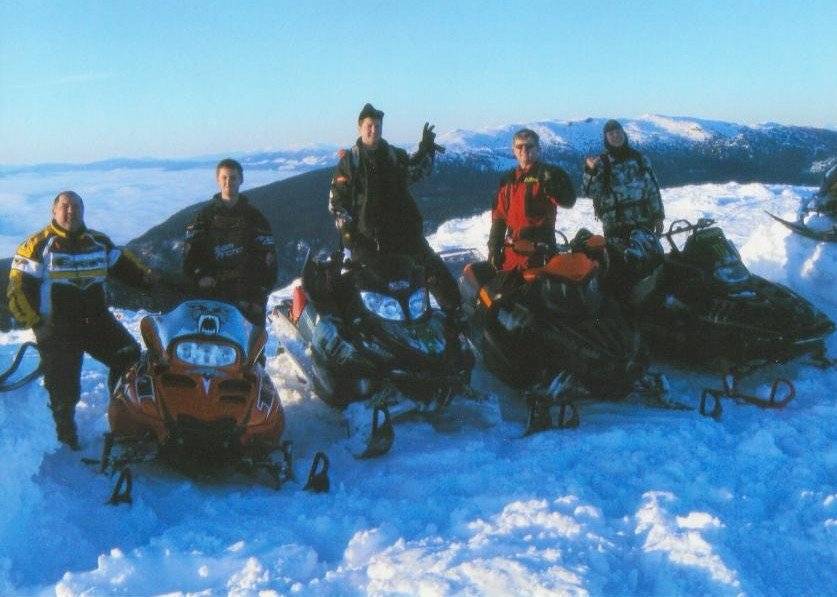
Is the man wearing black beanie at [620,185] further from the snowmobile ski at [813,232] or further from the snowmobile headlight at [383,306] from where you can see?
the snowmobile headlight at [383,306]

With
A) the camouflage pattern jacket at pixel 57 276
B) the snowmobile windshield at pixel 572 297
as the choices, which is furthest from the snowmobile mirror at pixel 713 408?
the camouflage pattern jacket at pixel 57 276

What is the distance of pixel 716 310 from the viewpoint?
608 centimetres

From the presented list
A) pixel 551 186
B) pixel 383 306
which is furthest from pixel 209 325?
pixel 551 186

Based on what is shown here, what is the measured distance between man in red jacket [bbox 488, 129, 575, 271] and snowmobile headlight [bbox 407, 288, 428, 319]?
41.4 inches

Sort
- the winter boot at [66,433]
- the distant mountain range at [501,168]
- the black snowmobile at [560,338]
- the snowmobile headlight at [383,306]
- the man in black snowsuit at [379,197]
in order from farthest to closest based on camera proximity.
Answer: the distant mountain range at [501,168]
the man in black snowsuit at [379,197]
the black snowmobile at [560,338]
the snowmobile headlight at [383,306]
the winter boot at [66,433]

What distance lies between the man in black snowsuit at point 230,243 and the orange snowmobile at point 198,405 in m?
0.95

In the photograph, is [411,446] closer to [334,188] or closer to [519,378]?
[519,378]

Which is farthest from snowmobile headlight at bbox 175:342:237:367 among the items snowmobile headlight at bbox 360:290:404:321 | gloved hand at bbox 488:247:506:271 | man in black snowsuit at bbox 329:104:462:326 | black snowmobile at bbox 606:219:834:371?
black snowmobile at bbox 606:219:834:371

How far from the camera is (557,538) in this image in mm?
3482

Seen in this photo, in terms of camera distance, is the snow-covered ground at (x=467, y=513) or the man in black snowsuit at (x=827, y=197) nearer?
the snow-covered ground at (x=467, y=513)

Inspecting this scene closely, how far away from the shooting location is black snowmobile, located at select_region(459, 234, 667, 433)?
5.37 meters

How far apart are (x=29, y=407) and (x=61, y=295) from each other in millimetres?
712

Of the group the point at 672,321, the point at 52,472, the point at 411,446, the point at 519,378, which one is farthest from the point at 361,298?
the point at 672,321

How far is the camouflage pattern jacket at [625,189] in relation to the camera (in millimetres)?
7199
